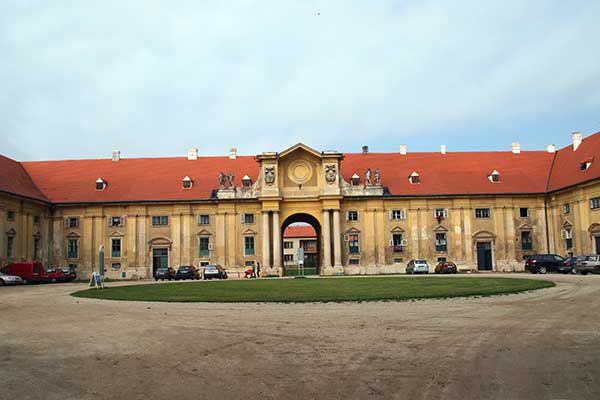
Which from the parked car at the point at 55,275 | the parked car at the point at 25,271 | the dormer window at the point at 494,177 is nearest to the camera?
the parked car at the point at 25,271

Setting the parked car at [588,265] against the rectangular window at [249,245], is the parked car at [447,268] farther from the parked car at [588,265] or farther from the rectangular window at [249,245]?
the rectangular window at [249,245]

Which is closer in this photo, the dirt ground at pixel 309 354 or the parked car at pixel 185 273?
the dirt ground at pixel 309 354

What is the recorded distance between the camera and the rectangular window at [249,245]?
6038cm

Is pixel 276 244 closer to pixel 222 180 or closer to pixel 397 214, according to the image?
pixel 222 180

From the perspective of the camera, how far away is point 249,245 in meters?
60.6

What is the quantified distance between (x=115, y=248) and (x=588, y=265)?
4443cm

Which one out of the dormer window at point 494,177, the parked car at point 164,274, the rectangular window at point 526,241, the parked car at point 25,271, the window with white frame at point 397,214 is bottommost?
the parked car at point 164,274

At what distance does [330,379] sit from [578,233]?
51.5 metres

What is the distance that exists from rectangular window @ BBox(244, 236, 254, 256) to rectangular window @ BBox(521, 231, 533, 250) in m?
28.2

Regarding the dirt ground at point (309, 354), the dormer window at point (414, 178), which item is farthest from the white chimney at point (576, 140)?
the dirt ground at point (309, 354)

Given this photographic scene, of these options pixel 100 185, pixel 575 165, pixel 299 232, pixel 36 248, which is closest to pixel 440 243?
pixel 575 165

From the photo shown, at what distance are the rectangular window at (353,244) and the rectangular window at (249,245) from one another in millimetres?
10180

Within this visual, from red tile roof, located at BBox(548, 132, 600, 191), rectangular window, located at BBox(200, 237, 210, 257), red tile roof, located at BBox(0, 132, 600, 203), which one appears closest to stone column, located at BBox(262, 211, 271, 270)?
red tile roof, located at BBox(0, 132, 600, 203)

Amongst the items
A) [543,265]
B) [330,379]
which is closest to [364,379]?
[330,379]
